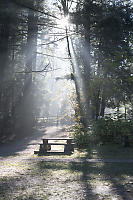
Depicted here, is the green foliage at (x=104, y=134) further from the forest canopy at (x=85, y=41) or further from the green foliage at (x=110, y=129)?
the forest canopy at (x=85, y=41)

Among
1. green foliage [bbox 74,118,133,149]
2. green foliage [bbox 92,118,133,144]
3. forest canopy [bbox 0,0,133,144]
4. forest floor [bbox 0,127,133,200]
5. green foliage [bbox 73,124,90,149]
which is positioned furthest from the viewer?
forest canopy [bbox 0,0,133,144]

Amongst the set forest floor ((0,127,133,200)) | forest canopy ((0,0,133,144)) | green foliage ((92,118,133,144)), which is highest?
forest canopy ((0,0,133,144))

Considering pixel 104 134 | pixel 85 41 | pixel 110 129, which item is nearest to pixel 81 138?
pixel 104 134

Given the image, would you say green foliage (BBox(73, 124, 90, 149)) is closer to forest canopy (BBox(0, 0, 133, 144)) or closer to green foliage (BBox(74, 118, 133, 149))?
green foliage (BBox(74, 118, 133, 149))

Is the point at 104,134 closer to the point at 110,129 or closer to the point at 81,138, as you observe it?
the point at 110,129

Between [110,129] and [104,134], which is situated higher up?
[110,129]

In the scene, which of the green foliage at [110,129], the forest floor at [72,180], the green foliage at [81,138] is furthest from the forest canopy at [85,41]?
the forest floor at [72,180]

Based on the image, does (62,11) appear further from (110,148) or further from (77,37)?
(110,148)

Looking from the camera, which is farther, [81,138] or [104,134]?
[81,138]

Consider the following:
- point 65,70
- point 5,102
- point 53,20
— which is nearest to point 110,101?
point 65,70

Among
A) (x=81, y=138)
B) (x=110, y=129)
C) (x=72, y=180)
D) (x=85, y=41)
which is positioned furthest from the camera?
(x=85, y=41)

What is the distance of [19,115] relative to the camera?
25.5 metres

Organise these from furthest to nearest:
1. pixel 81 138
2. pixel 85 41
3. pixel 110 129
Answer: pixel 85 41 → pixel 81 138 → pixel 110 129

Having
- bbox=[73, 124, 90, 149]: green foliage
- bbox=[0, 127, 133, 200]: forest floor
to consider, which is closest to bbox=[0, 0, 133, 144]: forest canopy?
bbox=[73, 124, 90, 149]: green foliage
